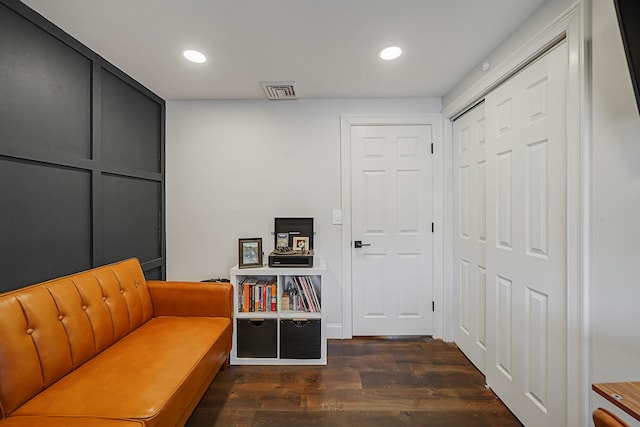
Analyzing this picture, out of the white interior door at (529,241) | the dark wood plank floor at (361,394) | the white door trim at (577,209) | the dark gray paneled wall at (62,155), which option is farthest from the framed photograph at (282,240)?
the white door trim at (577,209)

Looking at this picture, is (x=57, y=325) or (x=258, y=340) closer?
(x=57, y=325)

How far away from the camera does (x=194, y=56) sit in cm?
193

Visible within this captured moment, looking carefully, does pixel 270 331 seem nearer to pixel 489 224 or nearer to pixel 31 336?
pixel 31 336

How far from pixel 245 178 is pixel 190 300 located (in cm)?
119

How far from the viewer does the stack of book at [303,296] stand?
234 cm

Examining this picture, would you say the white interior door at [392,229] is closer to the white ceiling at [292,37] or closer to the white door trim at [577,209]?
the white ceiling at [292,37]

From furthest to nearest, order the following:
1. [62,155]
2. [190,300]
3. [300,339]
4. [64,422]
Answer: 1. [300,339]
2. [190,300]
3. [62,155]
4. [64,422]

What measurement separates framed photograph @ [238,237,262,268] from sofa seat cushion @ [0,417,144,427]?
1.38 m

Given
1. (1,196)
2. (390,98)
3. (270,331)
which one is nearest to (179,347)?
(270,331)

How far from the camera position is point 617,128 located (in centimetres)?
109

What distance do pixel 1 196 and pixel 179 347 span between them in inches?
45.5

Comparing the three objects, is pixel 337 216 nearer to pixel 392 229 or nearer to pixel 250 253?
pixel 392 229

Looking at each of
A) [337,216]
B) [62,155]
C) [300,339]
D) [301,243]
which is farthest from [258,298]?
[62,155]

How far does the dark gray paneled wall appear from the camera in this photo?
4.62 ft
